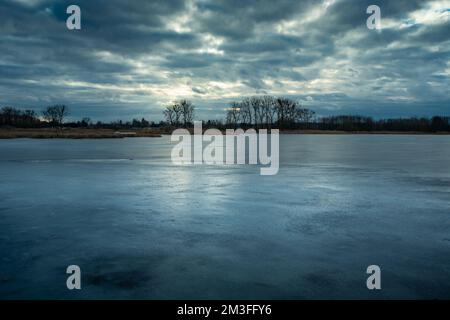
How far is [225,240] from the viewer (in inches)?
247

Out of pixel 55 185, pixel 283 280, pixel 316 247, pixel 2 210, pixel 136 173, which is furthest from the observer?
pixel 136 173

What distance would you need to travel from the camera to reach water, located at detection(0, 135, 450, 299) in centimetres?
454

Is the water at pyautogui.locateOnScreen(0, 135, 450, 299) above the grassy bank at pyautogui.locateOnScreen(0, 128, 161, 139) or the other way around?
the other way around

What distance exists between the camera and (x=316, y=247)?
588 centimetres

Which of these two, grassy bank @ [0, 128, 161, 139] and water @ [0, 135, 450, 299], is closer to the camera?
water @ [0, 135, 450, 299]

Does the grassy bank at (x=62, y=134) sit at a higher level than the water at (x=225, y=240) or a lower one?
higher

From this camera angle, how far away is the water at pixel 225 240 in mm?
4535

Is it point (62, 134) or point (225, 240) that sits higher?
point (62, 134)

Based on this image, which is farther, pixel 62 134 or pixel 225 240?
pixel 62 134

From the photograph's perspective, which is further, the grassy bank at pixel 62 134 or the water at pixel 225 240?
the grassy bank at pixel 62 134
